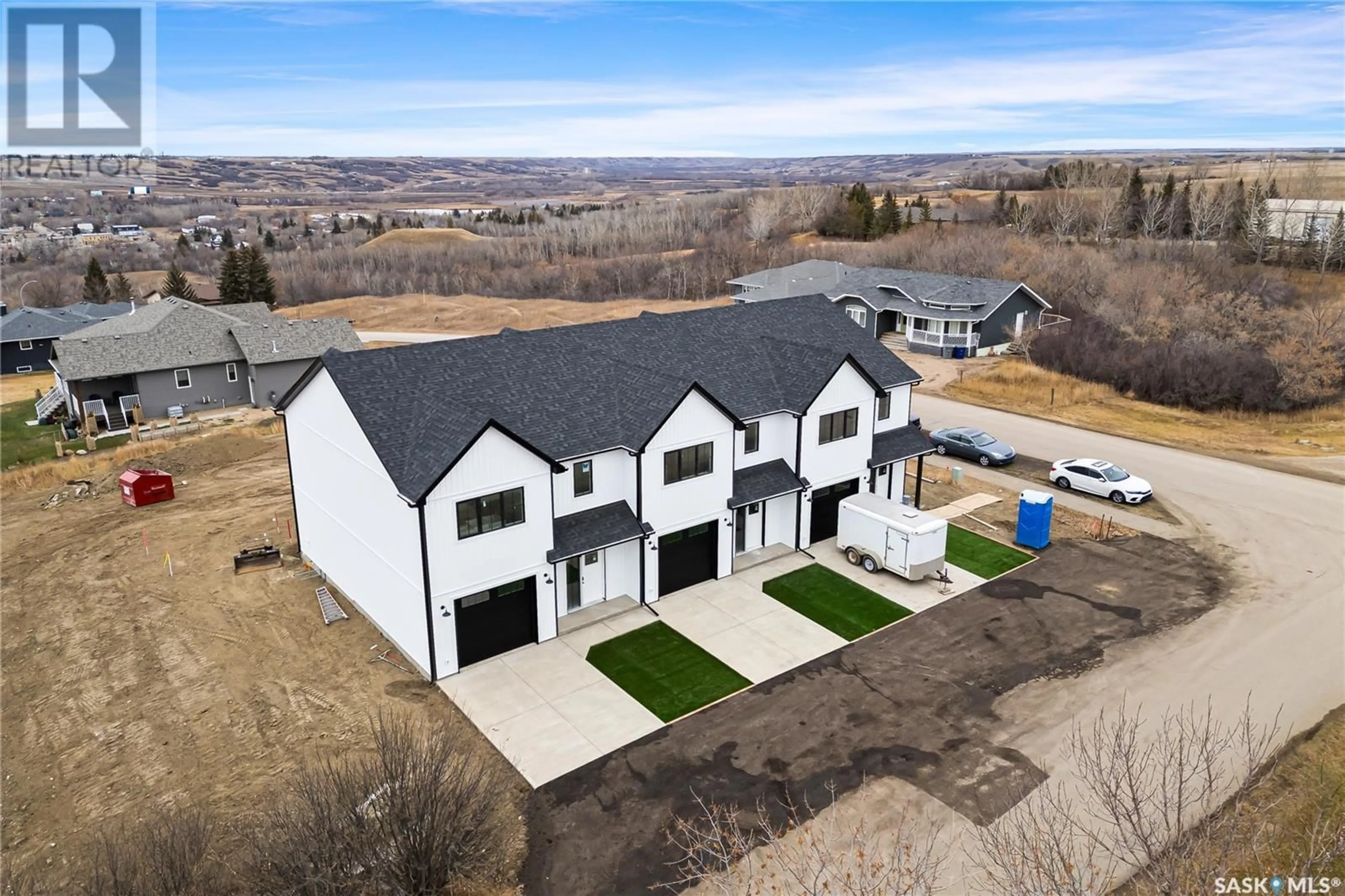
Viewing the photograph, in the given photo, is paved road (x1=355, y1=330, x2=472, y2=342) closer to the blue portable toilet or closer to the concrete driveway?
the concrete driveway

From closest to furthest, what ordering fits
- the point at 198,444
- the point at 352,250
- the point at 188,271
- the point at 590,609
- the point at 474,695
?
the point at 474,695 < the point at 590,609 < the point at 198,444 < the point at 188,271 < the point at 352,250

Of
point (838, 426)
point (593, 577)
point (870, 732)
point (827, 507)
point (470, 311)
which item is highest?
point (470, 311)

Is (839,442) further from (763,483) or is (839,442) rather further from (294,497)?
(294,497)

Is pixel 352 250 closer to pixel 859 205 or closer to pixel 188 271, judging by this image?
pixel 188 271

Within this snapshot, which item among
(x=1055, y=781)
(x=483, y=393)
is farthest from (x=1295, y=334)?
(x=483, y=393)

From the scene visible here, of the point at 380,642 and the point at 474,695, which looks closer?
the point at 474,695

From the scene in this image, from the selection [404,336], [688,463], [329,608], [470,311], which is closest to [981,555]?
[688,463]
